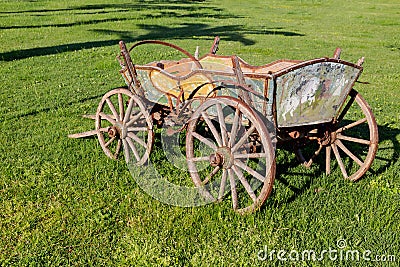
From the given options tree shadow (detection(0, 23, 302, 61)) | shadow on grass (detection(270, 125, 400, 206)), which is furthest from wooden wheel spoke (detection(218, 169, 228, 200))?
tree shadow (detection(0, 23, 302, 61))

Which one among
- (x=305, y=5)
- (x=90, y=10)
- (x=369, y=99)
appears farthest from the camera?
(x=305, y=5)

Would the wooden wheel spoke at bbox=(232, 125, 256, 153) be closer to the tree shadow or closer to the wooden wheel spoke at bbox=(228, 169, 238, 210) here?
the wooden wheel spoke at bbox=(228, 169, 238, 210)

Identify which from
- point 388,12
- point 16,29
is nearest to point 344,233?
point 16,29

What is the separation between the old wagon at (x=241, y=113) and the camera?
156 inches

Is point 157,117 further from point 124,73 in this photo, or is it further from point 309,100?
point 309,100

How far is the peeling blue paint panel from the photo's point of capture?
3922 mm

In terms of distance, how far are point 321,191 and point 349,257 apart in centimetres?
107

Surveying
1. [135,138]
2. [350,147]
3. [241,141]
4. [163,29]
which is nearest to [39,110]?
[135,138]

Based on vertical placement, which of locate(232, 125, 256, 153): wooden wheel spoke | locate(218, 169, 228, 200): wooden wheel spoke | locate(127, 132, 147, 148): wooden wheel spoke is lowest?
locate(218, 169, 228, 200): wooden wheel spoke

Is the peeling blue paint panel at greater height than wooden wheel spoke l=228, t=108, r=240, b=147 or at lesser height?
greater

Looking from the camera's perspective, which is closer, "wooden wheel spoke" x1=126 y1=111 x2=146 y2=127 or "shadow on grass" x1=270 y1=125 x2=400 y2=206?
"shadow on grass" x1=270 y1=125 x2=400 y2=206

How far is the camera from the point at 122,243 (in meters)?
3.86

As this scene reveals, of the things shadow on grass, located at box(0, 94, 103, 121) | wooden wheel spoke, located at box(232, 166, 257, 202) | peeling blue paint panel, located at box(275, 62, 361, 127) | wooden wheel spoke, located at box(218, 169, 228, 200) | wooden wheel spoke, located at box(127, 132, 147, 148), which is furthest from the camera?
shadow on grass, located at box(0, 94, 103, 121)

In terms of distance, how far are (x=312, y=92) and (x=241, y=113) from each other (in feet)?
2.11
